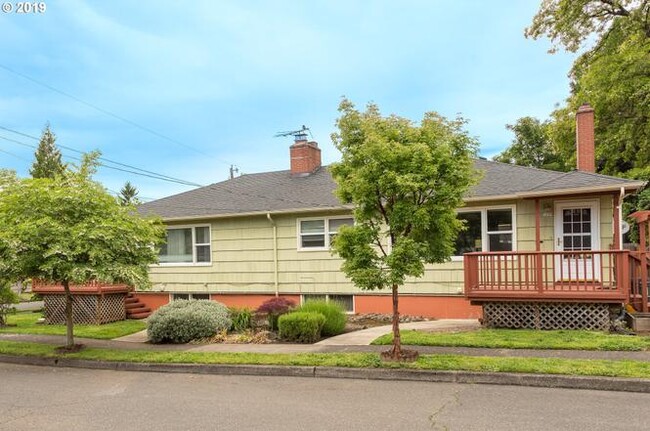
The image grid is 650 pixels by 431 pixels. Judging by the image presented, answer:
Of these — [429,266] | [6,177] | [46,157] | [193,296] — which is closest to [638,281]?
[429,266]

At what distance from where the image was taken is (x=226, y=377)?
325 inches

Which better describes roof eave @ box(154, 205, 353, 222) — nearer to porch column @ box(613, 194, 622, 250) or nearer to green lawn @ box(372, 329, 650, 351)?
green lawn @ box(372, 329, 650, 351)

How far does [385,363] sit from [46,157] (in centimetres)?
4580

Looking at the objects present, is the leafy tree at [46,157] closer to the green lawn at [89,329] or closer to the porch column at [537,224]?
the green lawn at [89,329]

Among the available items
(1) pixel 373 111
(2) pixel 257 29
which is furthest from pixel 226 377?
(2) pixel 257 29

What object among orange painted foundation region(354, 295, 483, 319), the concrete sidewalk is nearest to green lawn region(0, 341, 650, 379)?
the concrete sidewalk

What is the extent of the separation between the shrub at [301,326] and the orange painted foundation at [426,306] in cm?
386

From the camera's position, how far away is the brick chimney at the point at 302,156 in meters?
18.7

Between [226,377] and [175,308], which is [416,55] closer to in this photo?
[175,308]

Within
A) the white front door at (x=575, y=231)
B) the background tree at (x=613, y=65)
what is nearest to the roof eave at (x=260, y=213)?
the white front door at (x=575, y=231)

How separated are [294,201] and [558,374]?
1021 cm

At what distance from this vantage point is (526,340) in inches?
367

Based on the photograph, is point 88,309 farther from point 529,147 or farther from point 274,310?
point 529,147

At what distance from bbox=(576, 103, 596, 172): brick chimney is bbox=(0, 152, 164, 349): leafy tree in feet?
36.5
